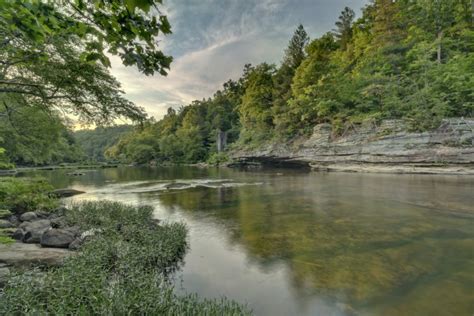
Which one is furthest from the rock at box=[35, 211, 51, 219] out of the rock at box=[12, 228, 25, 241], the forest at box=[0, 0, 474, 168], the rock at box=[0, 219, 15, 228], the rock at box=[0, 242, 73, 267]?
the rock at box=[0, 242, 73, 267]

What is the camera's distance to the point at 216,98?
8119 centimetres

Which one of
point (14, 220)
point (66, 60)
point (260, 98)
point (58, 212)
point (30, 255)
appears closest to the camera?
point (30, 255)

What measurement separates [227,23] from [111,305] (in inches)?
830

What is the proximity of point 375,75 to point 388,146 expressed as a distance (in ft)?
29.7

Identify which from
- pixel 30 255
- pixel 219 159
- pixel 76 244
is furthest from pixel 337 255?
pixel 219 159

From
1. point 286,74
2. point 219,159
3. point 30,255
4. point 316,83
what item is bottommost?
point 30,255

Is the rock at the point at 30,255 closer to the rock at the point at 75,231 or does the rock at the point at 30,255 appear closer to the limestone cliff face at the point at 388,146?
the rock at the point at 75,231

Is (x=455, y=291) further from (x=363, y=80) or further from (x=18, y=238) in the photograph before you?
(x=363, y=80)

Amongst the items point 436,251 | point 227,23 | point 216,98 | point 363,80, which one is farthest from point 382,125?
point 216,98

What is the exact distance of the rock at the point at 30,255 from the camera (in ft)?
18.5

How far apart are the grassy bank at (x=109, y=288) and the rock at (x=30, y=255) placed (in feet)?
2.13

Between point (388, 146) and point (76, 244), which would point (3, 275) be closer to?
point (76, 244)

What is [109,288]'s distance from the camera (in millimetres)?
4398

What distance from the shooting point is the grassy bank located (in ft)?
11.8
